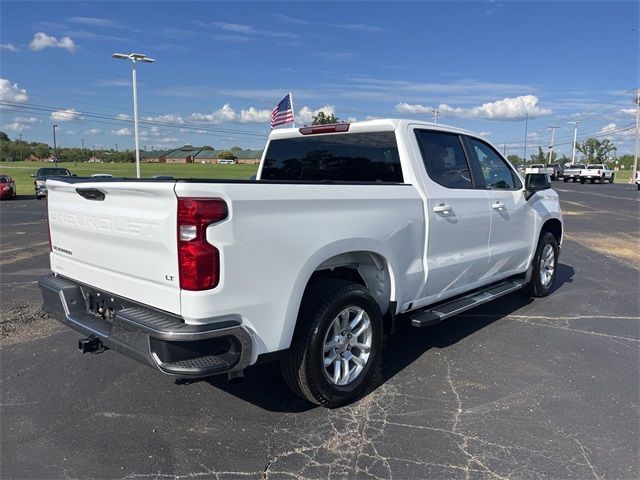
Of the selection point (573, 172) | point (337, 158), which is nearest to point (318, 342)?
point (337, 158)

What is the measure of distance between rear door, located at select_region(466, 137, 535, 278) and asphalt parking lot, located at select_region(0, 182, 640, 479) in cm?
75

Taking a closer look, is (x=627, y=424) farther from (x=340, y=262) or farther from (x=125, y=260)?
(x=125, y=260)

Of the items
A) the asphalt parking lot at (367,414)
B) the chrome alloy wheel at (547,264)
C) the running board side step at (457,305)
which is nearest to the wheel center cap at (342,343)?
the asphalt parking lot at (367,414)

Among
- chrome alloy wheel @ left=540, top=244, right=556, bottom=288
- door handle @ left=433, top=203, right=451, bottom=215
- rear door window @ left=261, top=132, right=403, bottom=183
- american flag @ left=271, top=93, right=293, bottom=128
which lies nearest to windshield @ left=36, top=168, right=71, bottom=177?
american flag @ left=271, top=93, right=293, bottom=128

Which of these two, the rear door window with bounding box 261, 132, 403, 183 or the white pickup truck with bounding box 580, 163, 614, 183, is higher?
the rear door window with bounding box 261, 132, 403, 183

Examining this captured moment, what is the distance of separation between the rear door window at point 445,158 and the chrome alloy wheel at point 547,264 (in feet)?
7.08

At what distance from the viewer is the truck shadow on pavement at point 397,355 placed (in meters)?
3.72

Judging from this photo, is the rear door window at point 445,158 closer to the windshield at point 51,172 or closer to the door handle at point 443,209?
the door handle at point 443,209

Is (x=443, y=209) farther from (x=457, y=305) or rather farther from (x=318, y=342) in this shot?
(x=318, y=342)

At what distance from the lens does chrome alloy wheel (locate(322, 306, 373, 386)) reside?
11.5 ft

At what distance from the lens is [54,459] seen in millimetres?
2965

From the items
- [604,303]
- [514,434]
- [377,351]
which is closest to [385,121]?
[377,351]

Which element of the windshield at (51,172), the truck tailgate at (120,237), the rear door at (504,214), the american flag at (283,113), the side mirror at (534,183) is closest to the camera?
the truck tailgate at (120,237)

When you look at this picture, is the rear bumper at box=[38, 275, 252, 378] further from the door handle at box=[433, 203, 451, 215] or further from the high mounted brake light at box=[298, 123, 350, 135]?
the high mounted brake light at box=[298, 123, 350, 135]
